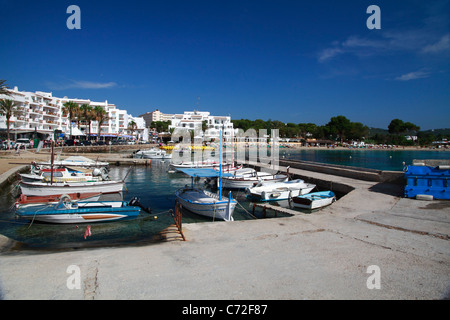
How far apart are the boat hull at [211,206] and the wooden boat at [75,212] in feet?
9.88

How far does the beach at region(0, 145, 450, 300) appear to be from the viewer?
4.99 m

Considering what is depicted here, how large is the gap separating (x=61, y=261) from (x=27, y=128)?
7397 centimetres

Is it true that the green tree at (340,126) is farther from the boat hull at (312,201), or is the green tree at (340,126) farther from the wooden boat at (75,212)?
the wooden boat at (75,212)

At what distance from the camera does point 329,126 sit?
157 metres

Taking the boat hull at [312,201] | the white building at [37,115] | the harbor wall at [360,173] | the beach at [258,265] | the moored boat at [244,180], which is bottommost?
the boat hull at [312,201]

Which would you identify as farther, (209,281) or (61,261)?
(61,261)

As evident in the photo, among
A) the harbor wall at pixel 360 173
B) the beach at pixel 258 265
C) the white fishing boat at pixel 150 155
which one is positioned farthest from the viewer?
the white fishing boat at pixel 150 155

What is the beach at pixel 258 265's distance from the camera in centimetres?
499

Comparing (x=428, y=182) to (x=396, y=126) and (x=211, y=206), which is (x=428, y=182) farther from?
(x=396, y=126)

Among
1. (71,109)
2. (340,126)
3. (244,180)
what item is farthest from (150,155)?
(340,126)

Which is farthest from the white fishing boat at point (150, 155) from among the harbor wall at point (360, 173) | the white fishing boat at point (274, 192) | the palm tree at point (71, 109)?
the white fishing boat at point (274, 192)

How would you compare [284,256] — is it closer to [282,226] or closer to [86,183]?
[282,226]
